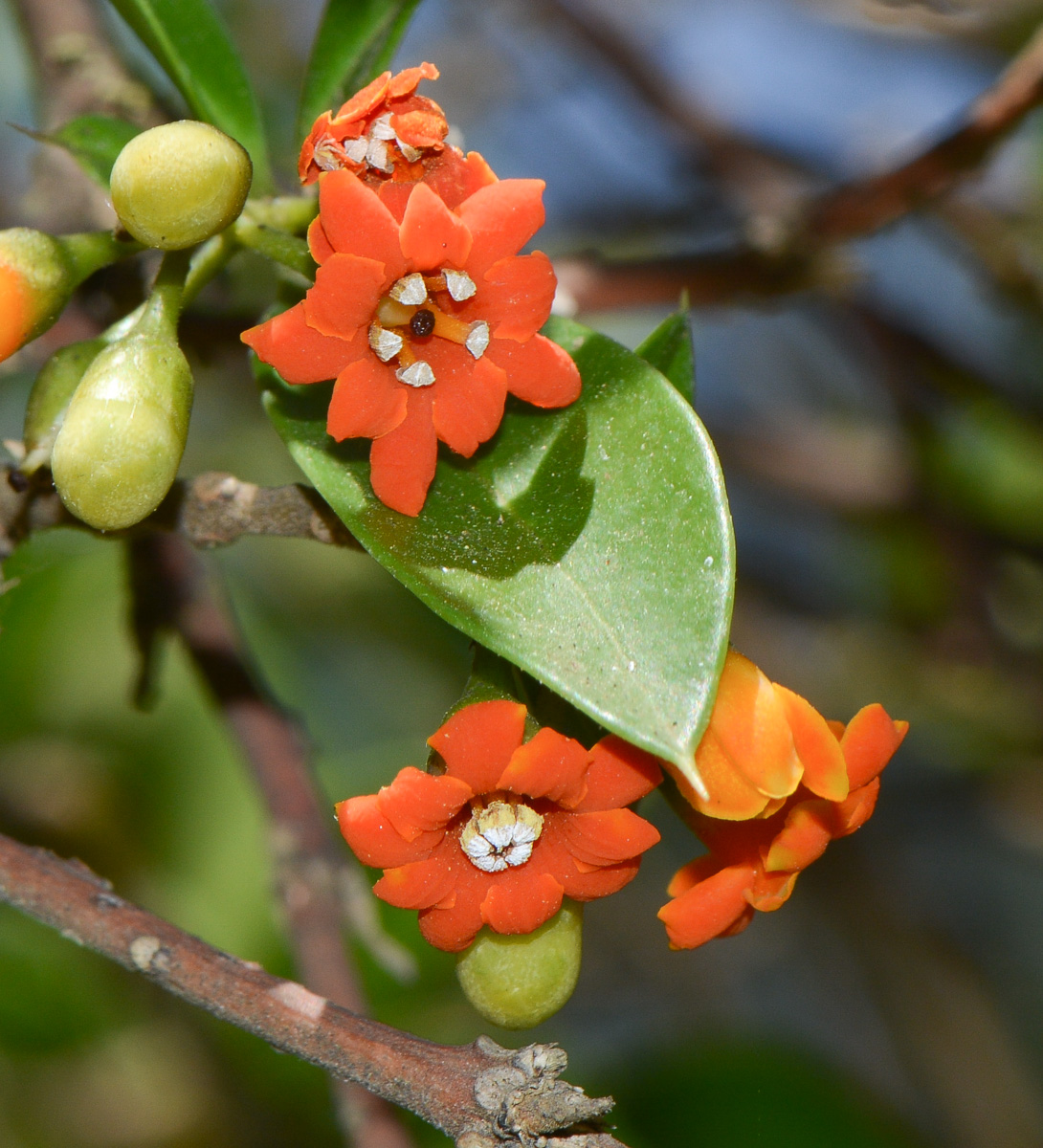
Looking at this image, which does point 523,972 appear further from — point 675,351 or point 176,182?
point 176,182

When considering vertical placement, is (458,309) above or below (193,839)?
above

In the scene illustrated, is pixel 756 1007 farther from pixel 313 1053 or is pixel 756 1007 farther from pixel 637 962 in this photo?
pixel 313 1053

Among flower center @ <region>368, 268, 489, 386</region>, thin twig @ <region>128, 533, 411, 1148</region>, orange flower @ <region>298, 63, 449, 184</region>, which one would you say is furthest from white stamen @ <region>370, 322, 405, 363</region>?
thin twig @ <region>128, 533, 411, 1148</region>

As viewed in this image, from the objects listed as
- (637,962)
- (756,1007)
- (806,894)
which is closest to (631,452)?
(806,894)

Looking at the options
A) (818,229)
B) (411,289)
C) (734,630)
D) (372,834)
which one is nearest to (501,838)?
(372,834)

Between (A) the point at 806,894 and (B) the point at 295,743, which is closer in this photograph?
(B) the point at 295,743

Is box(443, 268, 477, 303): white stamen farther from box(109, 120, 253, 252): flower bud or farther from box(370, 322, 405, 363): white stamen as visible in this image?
box(109, 120, 253, 252): flower bud
